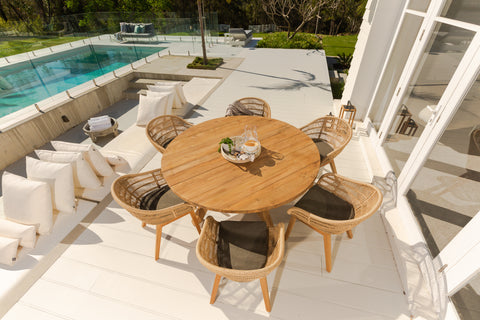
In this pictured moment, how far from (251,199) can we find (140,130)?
305 cm

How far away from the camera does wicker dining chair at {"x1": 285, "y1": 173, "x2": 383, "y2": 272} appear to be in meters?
1.79

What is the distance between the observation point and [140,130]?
13.0ft

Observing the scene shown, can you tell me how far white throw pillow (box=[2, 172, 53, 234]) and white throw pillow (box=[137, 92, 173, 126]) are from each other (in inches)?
84.6

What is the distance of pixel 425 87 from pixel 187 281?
3371mm

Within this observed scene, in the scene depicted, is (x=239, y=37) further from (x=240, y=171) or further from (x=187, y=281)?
(x=187, y=281)

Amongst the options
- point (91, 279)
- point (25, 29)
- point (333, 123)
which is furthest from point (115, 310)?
point (25, 29)

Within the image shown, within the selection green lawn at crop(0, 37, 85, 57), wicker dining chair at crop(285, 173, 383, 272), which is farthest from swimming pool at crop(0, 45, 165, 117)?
wicker dining chair at crop(285, 173, 383, 272)

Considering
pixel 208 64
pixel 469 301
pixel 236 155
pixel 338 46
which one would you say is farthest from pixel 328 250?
pixel 338 46

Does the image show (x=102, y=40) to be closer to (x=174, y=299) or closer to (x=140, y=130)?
(x=140, y=130)

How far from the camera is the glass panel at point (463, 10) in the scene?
74.9 inches

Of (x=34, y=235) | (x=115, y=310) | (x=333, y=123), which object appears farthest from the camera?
(x=333, y=123)

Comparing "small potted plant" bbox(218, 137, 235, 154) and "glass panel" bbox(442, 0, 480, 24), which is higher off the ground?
"glass panel" bbox(442, 0, 480, 24)

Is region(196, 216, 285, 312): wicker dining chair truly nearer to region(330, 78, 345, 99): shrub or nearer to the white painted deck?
the white painted deck

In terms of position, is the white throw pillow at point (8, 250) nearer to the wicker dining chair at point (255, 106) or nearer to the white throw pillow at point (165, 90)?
the white throw pillow at point (165, 90)
